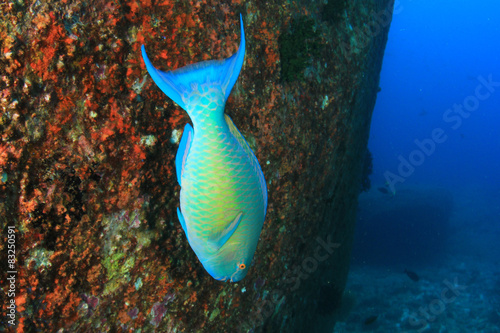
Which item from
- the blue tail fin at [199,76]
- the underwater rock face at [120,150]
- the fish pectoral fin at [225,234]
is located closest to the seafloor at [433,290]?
the underwater rock face at [120,150]

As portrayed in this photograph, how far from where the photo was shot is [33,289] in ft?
5.34

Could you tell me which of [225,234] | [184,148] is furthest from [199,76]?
[225,234]

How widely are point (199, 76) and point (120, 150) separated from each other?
0.95 metres

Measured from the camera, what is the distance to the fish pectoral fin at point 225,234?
148 centimetres

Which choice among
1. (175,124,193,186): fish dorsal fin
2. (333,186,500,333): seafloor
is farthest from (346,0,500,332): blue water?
(175,124,193,186): fish dorsal fin

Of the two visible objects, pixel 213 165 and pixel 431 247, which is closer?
pixel 213 165

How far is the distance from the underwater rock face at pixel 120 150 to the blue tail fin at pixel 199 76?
779 mm

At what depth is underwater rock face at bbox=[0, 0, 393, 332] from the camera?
5.05 feet

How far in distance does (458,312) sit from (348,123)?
10.4 meters

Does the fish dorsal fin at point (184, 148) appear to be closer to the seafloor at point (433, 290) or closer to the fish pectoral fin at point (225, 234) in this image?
the fish pectoral fin at point (225, 234)

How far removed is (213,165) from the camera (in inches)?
52.1

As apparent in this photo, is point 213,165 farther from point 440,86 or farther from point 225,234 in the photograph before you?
point 440,86

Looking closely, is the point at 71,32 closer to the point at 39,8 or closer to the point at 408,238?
the point at 39,8

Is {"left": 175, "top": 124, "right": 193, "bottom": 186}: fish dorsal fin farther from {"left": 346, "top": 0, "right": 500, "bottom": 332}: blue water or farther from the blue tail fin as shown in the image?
{"left": 346, "top": 0, "right": 500, "bottom": 332}: blue water
